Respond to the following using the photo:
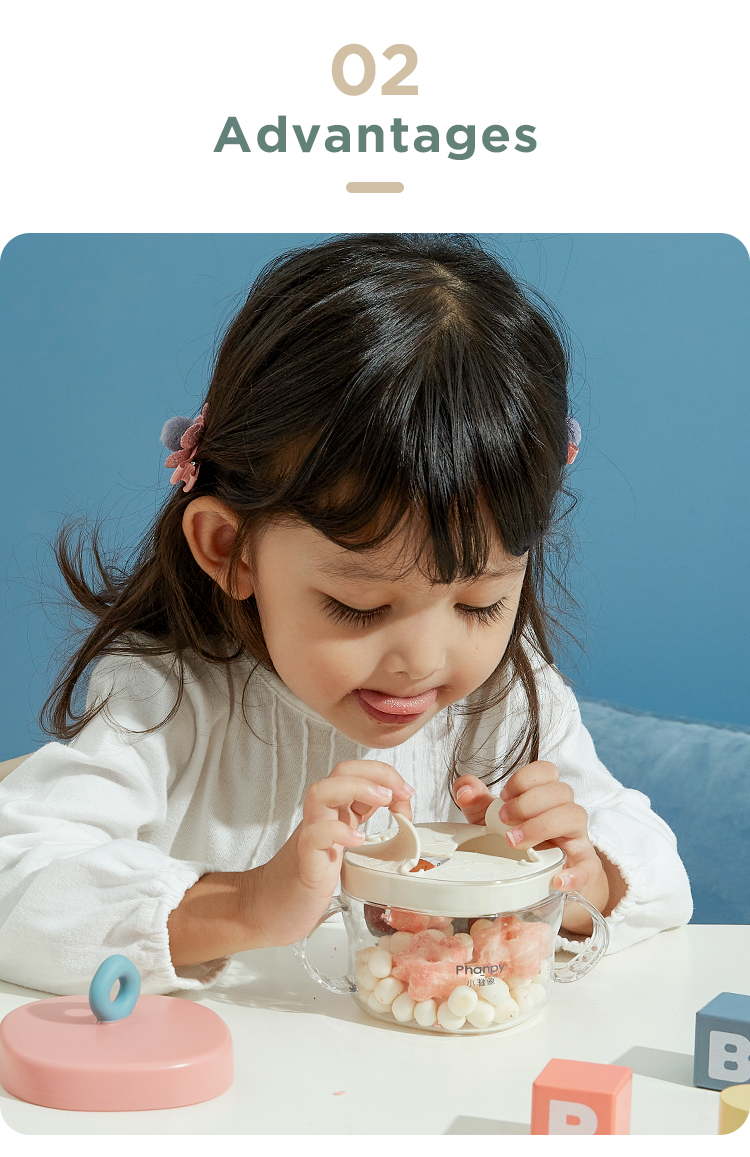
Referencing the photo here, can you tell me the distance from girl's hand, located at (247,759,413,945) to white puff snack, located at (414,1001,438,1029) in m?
0.07

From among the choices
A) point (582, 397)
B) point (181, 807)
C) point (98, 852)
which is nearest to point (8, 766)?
point (181, 807)

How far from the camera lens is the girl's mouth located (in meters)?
0.57

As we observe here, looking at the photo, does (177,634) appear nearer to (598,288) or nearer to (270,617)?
(270,617)

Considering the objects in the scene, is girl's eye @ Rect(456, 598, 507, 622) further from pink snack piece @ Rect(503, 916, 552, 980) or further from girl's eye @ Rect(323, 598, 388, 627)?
pink snack piece @ Rect(503, 916, 552, 980)

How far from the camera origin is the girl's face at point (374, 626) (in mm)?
523

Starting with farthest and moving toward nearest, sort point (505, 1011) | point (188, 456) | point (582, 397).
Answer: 1. point (582, 397)
2. point (188, 456)
3. point (505, 1011)

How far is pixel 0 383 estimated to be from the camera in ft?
4.20

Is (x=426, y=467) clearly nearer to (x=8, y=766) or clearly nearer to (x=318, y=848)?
(x=318, y=848)

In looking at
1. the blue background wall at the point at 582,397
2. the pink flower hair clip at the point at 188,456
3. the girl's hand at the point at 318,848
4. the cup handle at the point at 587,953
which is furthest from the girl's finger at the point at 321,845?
the blue background wall at the point at 582,397

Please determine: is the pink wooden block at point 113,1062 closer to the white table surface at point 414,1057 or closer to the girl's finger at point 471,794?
the white table surface at point 414,1057

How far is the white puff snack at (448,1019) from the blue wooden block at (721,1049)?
0.09 metres

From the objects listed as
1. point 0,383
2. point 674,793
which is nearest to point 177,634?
point 674,793

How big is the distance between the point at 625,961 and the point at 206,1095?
0.81 feet
